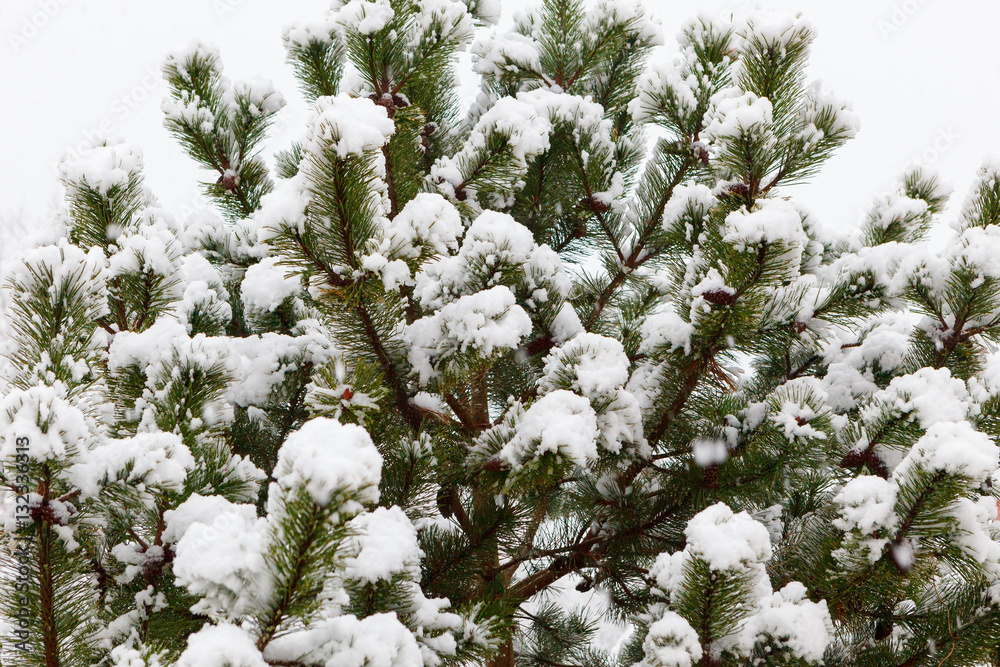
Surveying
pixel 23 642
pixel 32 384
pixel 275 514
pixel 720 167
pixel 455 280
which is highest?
pixel 720 167

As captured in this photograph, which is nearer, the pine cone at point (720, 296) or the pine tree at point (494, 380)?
the pine tree at point (494, 380)

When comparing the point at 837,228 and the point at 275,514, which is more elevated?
the point at 837,228

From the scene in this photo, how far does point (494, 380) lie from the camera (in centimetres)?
258

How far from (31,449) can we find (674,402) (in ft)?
5.49

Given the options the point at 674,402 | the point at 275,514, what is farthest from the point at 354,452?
the point at 674,402

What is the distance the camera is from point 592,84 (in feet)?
10.1

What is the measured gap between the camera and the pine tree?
4.31 feet

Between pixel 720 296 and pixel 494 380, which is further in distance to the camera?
pixel 494 380

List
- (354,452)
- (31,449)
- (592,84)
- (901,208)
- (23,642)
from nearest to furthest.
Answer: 1. (354,452)
2. (31,449)
3. (23,642)
4. (901,208)
5. (592,84)

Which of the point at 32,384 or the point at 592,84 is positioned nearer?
the point at 32,384

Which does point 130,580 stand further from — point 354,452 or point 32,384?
point 354,452

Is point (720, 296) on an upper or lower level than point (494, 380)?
lower

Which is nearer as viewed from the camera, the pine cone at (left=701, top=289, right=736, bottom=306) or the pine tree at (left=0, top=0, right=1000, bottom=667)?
the pine tree at (left=0, top=0, right=1000, bottom=667)

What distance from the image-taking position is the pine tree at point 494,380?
131cm
